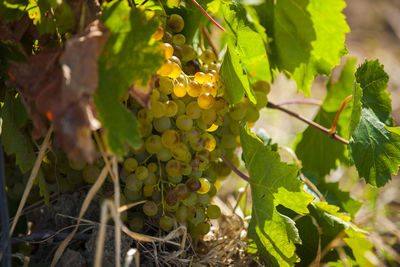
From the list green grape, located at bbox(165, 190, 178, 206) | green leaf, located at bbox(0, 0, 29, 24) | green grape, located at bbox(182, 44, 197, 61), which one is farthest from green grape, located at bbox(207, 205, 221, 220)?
green leaf, located at bbox(0, 0, 29, 24)

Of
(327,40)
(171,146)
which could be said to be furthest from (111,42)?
(327,40)

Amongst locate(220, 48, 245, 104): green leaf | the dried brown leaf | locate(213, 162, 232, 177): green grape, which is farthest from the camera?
locate(213, 162, 232, 177): green grape

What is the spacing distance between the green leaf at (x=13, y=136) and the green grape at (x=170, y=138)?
26 cm

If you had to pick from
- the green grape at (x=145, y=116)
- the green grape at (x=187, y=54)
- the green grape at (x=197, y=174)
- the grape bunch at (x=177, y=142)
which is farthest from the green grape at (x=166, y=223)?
the green grape at (x=187, y=54)

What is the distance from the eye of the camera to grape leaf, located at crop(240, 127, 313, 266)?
2.77 ft

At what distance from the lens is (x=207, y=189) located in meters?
0.88

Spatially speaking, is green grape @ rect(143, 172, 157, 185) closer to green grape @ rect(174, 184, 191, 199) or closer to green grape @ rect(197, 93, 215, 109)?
green grape @ rect(174, 184, 191, 199)

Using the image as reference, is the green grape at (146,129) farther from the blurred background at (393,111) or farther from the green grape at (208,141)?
the blurred background at (393,111)

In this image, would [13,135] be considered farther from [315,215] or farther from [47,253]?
[315,215]

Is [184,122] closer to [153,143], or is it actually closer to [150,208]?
[153,143]

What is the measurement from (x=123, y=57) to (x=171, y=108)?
0.17 m

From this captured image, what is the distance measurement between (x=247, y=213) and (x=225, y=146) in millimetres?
356

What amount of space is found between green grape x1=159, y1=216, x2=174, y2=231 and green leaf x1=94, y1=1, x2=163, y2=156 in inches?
10.7

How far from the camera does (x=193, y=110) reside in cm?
83
